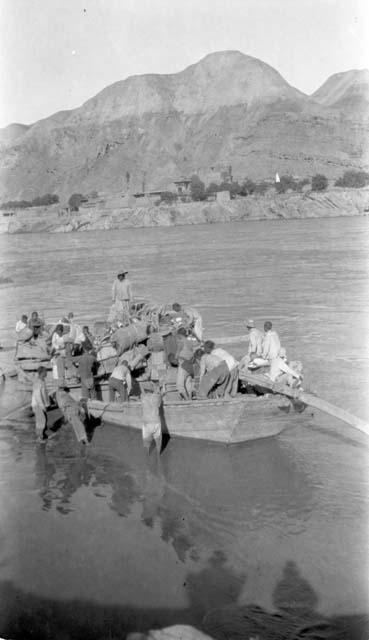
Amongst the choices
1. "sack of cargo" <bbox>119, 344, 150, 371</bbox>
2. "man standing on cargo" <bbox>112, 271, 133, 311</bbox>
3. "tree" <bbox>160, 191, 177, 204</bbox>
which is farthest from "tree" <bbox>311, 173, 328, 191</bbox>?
"sack of cargo" <bbox>119, 344, 150, 371</bbox>

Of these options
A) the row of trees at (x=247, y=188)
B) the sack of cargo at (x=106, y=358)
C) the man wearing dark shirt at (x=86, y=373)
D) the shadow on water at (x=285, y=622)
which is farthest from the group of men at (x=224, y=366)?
the row of trees at (x=247, y=188)

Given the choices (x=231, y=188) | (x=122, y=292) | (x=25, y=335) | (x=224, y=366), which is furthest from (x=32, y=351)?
(x=231, y=188)

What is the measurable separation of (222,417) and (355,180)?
10788 cm

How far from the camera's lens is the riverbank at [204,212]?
102 metres

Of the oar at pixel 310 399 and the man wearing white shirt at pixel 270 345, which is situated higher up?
the man wearing white shirt at pixel 270 345

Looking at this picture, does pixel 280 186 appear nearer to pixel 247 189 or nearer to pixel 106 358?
pixel 247 189

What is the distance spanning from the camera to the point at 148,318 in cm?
1672

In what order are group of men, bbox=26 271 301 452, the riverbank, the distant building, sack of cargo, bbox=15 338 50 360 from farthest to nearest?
the distant building → the riverbank → sack of cargo, bbox=15 338 50 360 → group of men, bbox=26 271 301 452

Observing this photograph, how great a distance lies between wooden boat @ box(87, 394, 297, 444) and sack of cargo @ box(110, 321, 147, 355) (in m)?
2.35

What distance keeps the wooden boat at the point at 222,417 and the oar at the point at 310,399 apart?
0.20m

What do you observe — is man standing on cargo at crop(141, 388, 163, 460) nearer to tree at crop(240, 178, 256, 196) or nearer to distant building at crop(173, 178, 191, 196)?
tree at crop(240, 178, 256, 196)

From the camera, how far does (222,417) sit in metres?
11.6

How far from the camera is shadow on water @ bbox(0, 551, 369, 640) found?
7016mm

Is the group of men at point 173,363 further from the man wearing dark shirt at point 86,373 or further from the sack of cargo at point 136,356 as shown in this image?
the sack of cargo at point 136,356
